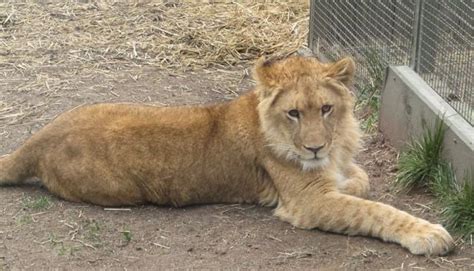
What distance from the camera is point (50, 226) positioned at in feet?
18.4

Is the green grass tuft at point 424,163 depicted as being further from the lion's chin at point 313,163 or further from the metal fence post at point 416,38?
the metal fence post at point 416,38

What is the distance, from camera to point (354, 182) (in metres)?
5.77

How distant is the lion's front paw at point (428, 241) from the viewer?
5062 millimetres

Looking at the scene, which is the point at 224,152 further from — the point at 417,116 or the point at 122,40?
the point at 122,40

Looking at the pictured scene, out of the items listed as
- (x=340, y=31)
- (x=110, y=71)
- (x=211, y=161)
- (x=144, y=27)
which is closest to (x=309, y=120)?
(x=211, y=161)

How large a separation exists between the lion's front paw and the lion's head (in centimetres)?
67

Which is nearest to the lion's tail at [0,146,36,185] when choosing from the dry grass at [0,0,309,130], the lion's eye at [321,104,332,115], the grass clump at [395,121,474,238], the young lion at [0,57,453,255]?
the young lion at [0,57,453,255]

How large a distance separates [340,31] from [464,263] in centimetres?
324

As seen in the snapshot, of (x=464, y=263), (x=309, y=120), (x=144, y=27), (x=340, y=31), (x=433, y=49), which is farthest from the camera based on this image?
(x=144, y=27)

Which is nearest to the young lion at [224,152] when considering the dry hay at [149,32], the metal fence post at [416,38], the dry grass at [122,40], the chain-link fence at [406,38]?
the chain-link fence at [406,38]

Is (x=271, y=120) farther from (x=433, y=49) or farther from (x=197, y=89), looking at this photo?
(x=197, y=89)

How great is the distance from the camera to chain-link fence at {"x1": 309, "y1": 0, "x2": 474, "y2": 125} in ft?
19.5

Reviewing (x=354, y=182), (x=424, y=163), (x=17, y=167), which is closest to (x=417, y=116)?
(x=424, y=163)

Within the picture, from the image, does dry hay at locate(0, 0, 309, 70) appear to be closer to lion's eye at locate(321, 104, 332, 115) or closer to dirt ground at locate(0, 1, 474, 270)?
dirt ground at locate(0, 1, 474, 270)
